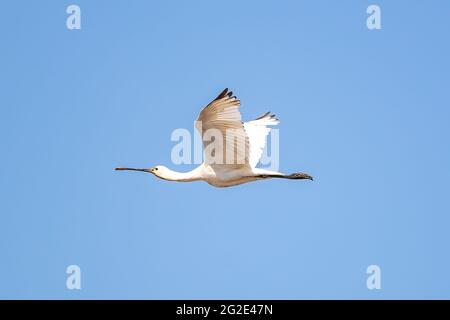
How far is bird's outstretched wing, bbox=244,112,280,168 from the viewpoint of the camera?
938 inches

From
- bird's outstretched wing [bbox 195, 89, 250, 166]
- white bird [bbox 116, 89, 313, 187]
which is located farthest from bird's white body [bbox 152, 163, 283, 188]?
bird's outstretched wing [bbox 195, 89, 250, 166]

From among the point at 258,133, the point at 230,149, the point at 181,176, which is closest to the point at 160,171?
the point at 181,176

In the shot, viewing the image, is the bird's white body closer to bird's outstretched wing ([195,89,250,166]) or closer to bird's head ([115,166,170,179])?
bird's outstretched wing ([195,89,250,166])

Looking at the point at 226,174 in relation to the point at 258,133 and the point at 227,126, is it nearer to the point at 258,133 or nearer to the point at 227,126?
the point at 227,126

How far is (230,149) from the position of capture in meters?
22.1

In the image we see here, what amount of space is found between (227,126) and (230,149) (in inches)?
32.3

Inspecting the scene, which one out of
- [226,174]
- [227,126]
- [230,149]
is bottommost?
[226,174]

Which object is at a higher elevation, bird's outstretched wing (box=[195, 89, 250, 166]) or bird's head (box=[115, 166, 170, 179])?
bird's outstretched wing (box=[195, 89, 250, 166])

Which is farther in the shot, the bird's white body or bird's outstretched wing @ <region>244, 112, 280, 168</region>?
bird's outstretched wing @ <region>244, 112, 280, 168</region>

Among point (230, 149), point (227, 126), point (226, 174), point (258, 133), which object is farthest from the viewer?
point (258, 133)

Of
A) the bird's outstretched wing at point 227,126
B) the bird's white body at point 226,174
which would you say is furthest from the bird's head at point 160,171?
the bird's outstretched wing at point 227,126

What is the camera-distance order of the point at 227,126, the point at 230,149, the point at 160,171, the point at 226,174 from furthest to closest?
the point at 160,171, the point at 226,174, the point at 230,149, the point at 227,126
